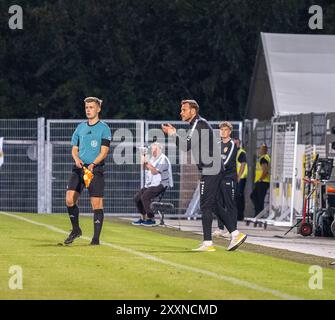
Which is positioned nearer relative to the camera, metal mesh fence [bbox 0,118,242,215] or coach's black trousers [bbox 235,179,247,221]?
coach's black trousers [bbox 235,179,247,221]

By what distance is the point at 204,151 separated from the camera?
19.0m

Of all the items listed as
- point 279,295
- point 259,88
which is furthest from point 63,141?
point 279,295

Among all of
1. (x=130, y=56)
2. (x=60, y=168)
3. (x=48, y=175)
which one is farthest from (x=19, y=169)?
(x=130, y=56)

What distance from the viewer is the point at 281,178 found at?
2859 cm

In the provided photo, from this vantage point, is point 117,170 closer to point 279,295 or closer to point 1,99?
point 1,99

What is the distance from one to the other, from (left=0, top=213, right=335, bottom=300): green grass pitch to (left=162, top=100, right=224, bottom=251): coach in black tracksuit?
2.35 feet

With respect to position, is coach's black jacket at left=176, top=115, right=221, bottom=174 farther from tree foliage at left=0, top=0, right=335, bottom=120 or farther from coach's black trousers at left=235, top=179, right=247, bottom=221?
tree foliage at left=0, top=0, right=335, bottom=120

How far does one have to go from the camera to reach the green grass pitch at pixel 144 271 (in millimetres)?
13438

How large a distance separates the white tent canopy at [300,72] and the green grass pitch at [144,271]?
10051mm

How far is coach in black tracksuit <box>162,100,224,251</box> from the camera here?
61.7ft

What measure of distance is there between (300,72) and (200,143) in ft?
47.7

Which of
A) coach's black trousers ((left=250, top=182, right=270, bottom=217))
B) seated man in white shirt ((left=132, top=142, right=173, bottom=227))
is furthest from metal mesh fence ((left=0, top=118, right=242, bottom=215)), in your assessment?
seated man in white shirt ((left=132, top=142, right=173, bottom=227))
